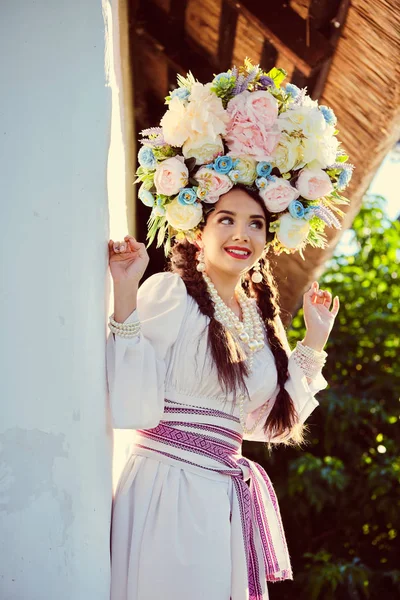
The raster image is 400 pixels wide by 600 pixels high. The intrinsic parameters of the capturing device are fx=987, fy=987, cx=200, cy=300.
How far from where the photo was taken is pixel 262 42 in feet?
12.4

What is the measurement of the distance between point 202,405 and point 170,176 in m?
0.63

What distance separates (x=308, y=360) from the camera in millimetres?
2967

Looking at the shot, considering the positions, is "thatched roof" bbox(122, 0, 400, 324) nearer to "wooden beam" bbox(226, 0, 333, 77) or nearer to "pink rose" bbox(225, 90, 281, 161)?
"wooden beam" bbox(226, 0, 333, 77)

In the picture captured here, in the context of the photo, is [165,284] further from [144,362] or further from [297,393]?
[297,393]

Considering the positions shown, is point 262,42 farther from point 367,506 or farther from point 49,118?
point 367,506

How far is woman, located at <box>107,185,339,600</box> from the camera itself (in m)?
2.42

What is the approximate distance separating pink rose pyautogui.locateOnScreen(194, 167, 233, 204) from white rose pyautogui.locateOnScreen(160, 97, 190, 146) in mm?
105

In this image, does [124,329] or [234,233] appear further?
[234,233]

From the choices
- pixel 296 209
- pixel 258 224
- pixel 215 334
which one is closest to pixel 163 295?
pixel 215 334

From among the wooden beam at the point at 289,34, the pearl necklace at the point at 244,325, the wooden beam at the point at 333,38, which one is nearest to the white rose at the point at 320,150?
the pearl necklace at the point at 244,325

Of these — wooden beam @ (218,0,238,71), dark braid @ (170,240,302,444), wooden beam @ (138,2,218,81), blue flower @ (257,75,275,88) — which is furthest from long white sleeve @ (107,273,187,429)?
wooden beam @ (138,2,218,81)

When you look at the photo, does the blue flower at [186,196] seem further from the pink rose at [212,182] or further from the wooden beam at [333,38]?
the wooden beam at [333,38]

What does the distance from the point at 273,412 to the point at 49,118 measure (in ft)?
3.89

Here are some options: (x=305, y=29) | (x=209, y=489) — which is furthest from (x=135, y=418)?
(x=305, y=29)
